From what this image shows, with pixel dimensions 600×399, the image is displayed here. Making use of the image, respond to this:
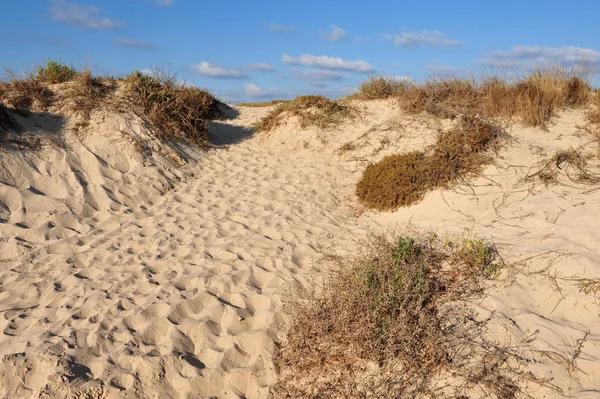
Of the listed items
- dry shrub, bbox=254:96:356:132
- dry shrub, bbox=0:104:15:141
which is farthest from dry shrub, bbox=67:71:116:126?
dry shrub, bbox=254:96:356:132

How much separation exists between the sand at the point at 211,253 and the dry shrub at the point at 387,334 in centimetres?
24

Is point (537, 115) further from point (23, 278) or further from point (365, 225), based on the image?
point (23, 278)

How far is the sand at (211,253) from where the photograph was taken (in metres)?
3.54

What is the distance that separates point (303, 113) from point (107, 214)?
248 inches

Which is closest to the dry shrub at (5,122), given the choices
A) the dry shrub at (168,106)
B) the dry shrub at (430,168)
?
the dry shrub at (168,106)

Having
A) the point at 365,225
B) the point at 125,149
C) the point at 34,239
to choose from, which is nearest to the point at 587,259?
the point at 365,225

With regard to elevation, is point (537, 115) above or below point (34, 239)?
above

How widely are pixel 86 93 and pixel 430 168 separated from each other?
7289 millimetres

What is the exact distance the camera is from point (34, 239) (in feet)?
18.7

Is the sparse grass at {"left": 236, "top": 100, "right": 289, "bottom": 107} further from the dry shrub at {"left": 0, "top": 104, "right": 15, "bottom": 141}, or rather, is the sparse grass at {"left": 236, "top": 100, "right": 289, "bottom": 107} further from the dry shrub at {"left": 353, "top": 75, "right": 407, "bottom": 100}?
the dry shrub at {"left": 0, "top": 104, "right": 15, "bottom": 141}

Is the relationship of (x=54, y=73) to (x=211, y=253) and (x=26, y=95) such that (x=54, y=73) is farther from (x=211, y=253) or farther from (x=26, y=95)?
(x=211, y=253)

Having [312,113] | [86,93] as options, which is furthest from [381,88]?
[86,93]

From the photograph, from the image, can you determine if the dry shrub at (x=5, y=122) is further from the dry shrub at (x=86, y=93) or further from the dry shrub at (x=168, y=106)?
the dry shrub at (x=168, y=106)

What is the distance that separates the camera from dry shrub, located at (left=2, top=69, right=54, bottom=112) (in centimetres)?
850
